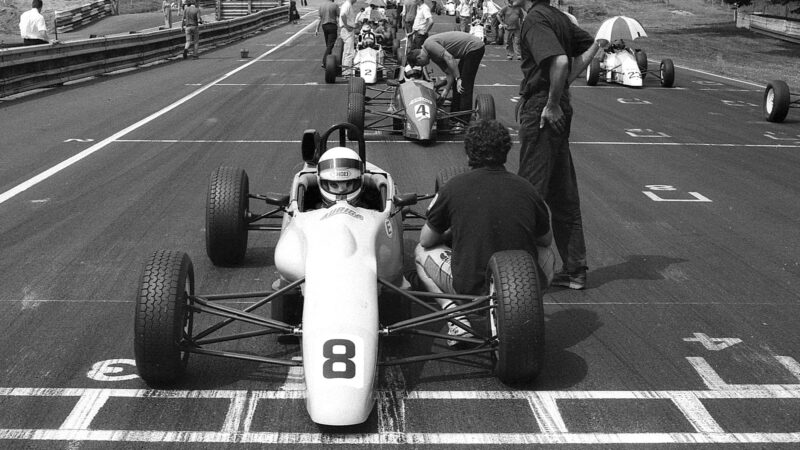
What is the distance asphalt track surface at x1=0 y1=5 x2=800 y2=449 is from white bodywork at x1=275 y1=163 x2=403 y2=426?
0.23 m

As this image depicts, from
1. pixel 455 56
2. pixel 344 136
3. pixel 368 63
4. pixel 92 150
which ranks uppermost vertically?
pixel 455 56

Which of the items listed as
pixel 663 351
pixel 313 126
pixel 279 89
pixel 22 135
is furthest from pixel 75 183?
pixel 279 89

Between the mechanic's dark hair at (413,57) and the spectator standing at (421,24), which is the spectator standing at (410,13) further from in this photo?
the mechanic's dark hair at (413,57)

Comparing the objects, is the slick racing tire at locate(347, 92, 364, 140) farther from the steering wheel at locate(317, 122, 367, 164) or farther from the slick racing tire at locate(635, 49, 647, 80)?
the slick racing tire at locate(635, 49, 647, 80)

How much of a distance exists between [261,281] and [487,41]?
1379 inches

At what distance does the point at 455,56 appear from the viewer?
1452cm

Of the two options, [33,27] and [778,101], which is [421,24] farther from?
[33,27]

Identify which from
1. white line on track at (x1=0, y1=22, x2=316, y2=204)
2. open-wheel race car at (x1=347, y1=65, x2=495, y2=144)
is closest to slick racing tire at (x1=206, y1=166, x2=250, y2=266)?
white line on track at (x1=0, y1=22, x2=316, y2=204)

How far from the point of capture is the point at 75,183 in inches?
428

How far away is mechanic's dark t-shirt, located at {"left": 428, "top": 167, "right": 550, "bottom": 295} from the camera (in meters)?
5.81

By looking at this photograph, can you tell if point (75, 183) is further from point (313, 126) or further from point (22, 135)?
point (313, 126)

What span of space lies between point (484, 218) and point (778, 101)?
1228 centimetres

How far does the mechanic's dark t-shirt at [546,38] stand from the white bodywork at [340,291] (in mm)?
1560

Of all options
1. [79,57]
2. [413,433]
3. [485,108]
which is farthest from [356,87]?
[79,57]
